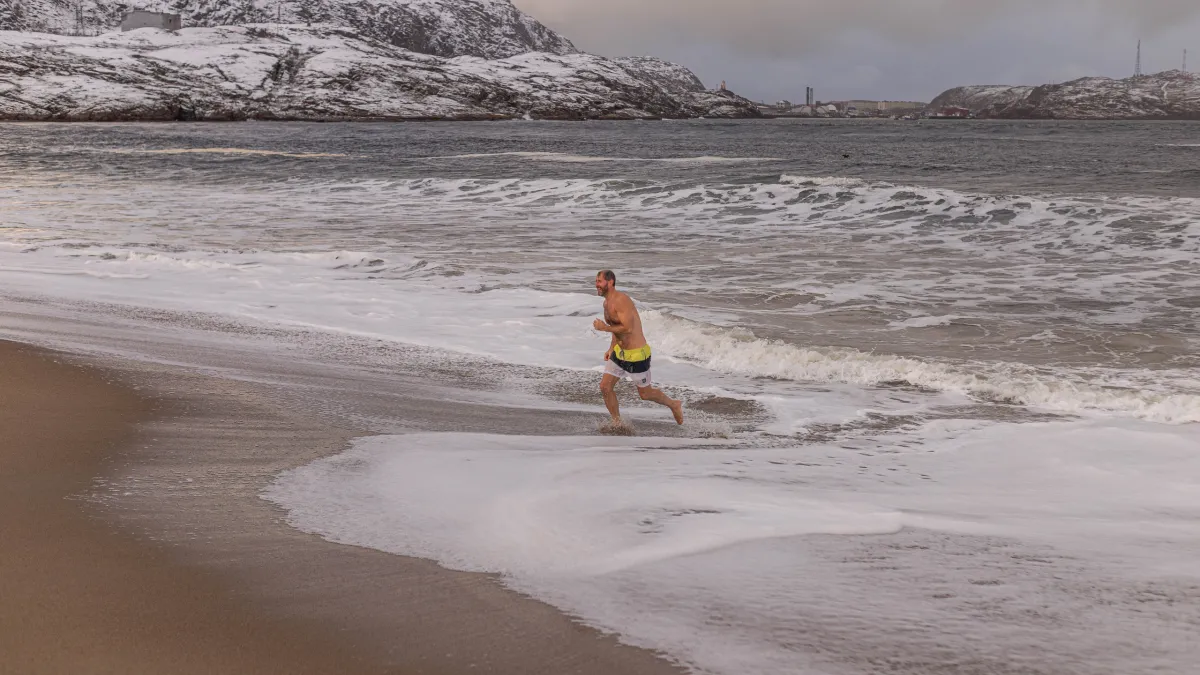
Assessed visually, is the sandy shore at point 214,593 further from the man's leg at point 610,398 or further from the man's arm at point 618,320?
the man's arm at point 618,320

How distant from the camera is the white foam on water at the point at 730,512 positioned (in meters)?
3.64

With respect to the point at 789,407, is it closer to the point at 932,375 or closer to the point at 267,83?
the point at 932,375

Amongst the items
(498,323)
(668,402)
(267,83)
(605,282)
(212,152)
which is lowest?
(668,402)

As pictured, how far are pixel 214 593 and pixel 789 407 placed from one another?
4788mm

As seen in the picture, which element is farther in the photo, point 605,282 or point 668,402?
point 605,282

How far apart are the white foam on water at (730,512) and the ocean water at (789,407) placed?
21mm

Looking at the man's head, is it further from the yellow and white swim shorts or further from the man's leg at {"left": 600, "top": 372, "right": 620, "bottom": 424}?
the man's leg at {"left": 600, "top": 372, "right": 620, "bottom": 424}

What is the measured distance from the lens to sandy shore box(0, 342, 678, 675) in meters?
3.13

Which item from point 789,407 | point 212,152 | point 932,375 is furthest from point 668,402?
point 212,152

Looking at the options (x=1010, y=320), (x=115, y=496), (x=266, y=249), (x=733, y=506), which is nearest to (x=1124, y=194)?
(x=1010, y=320)

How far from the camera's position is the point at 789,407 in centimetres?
748

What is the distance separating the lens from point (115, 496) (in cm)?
458

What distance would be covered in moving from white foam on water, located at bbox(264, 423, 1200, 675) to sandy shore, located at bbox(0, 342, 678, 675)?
8.0 inches

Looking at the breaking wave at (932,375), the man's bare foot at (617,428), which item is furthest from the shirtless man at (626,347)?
the breaking wave at (932,375)
